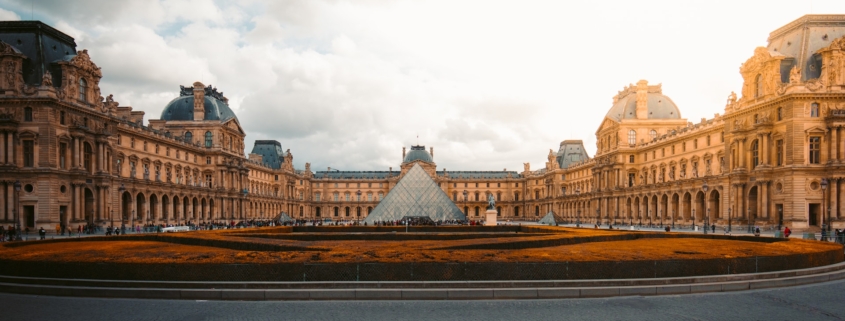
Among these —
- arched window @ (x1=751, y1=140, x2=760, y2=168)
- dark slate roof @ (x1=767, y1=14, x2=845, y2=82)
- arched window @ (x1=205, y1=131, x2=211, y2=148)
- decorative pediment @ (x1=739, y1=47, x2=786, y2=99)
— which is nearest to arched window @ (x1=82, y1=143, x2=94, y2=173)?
arched window @ (x1=205, y1=131, x2=211, y2=148)

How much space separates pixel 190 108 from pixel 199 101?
88.2 inches

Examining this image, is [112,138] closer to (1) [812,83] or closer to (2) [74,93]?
(2) [74,93]

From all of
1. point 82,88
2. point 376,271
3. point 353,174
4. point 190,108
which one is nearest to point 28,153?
point 82,88

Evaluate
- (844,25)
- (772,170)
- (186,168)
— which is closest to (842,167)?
(772,170)

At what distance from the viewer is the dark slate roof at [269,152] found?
334ft

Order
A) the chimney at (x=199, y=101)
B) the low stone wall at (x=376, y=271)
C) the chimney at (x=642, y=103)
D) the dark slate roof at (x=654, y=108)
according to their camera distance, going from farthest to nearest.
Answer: the dark slate roof at (x=654, y=108) < the chimney at (x=642, y=103) < the chimney at (x=199, y=101) < the low stone wall at (x=376, y=271)

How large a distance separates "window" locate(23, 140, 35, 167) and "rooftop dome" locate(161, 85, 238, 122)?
30.2 metres

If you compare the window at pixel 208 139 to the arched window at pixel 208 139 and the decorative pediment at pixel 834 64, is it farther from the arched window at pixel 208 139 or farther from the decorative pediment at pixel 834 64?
the decorative pediment at pixel 834 64

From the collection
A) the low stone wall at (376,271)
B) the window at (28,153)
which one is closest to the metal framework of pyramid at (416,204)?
the window at (28,153)

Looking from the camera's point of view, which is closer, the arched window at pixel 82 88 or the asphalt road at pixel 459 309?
the asphalt road at pixel 459 309

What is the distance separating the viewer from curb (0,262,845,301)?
540 inches

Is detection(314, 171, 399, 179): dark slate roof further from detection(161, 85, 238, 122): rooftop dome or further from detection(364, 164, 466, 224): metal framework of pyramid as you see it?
detection(364, 164, 466, 224): metal framework of pyramid

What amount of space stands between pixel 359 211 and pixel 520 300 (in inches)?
4131

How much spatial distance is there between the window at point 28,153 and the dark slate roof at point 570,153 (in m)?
84.0
